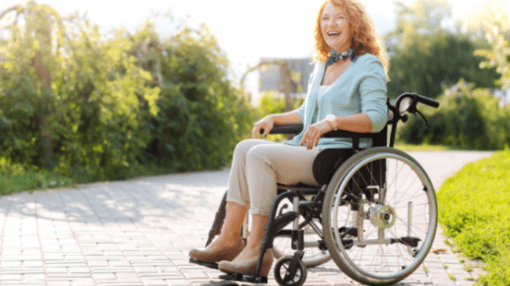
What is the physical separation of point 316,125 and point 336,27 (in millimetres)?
630

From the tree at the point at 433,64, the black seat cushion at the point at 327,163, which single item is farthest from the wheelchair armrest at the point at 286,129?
the tree at the point at 433,64

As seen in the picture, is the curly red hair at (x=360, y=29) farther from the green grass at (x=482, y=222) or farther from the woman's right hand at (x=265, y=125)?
the green grass at (x=482, y=222)

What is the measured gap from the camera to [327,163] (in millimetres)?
2662

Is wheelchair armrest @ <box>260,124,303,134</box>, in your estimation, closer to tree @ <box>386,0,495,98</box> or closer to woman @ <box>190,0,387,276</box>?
woman @ <box>190,0,387,276</box>

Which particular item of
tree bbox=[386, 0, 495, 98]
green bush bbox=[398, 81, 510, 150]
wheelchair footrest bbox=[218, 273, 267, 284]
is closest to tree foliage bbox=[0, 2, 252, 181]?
wheelchair footrest bbox=[218, 273, 267, 284]

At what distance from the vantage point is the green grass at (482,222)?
Result: 9.87 ft

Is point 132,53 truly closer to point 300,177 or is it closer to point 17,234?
point 17,234

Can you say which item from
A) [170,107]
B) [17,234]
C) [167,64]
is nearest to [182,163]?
[170,107]

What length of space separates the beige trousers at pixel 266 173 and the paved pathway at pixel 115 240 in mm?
454

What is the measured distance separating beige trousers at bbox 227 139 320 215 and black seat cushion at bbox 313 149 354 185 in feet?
0.25

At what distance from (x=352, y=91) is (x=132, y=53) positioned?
665 centimetres

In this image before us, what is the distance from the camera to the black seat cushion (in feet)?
8.69

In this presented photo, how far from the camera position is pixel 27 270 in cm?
301

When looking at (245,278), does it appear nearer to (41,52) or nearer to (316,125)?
(316,125)
